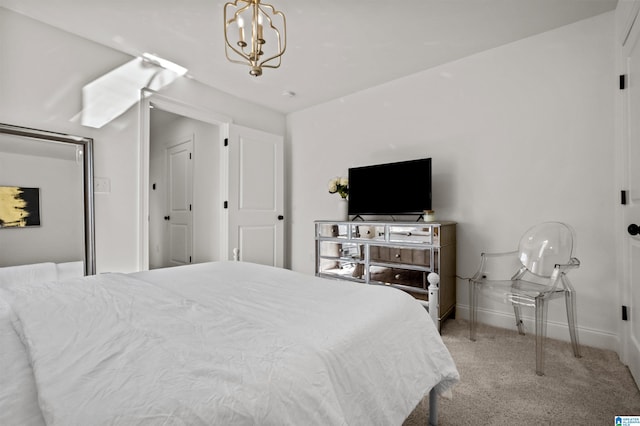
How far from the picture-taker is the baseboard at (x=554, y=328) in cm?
233

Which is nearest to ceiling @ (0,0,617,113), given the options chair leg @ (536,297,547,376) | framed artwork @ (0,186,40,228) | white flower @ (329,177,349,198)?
white flower @ (329,177,349,198)

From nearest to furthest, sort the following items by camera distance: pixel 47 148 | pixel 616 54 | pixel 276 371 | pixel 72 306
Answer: pixel 276 371, pixel 72 306, pixel 616 54, pixel 47 148

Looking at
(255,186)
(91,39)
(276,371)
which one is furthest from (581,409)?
(91,39)

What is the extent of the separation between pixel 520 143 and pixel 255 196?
301 centimetres

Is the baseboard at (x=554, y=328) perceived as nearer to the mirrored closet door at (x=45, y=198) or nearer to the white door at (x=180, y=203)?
the mirrored closet door at (x=45, y=198)

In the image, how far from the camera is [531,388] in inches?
71.1

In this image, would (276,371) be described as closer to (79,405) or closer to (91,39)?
(79,405)

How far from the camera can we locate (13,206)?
2.31m

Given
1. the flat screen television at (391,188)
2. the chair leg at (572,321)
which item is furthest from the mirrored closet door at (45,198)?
the chair leg at (572,321)

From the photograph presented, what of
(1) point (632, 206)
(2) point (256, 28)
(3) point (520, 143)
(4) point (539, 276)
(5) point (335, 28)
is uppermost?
(5) point (335, 28)

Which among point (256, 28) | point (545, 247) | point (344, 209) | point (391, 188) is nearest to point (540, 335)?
point (545, 247)

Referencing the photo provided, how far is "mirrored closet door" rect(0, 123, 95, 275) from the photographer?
230cm

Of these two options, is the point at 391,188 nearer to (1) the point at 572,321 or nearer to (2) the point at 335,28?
(2) the point at 335,28

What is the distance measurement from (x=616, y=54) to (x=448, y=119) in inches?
49.7
